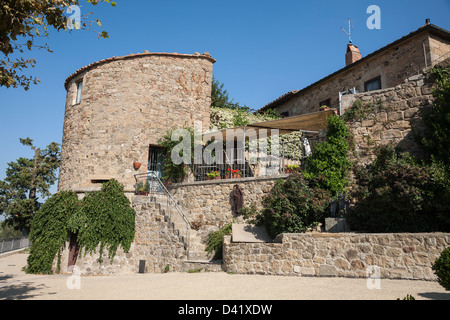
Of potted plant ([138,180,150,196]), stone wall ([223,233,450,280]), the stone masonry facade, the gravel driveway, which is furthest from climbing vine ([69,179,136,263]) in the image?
the stone masonry facade

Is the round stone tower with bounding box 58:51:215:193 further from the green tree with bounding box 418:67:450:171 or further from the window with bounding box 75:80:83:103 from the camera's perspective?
the green tree with bounding box 418:67:450:171

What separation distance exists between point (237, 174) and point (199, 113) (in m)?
4.71

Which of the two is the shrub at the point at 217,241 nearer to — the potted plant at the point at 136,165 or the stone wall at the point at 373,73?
the potted plant at the point at 136,165

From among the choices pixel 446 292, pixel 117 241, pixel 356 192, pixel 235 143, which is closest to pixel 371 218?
pixel 356 192

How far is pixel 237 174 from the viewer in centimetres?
1314

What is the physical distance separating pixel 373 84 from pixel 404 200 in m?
8.31

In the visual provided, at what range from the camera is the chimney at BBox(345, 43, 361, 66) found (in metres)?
17.2

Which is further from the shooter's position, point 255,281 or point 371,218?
point 371,218

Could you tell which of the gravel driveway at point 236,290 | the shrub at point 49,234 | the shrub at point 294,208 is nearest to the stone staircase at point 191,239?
the gravel driveway at point 236,290

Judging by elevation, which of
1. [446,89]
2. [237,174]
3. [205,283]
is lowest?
[205,283]

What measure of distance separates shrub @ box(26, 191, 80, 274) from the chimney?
47.3 feet

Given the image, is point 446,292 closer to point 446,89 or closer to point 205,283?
point 205,283

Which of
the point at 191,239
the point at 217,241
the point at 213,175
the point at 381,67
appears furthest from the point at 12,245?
the point at 381,67

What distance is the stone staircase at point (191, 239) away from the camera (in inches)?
388
